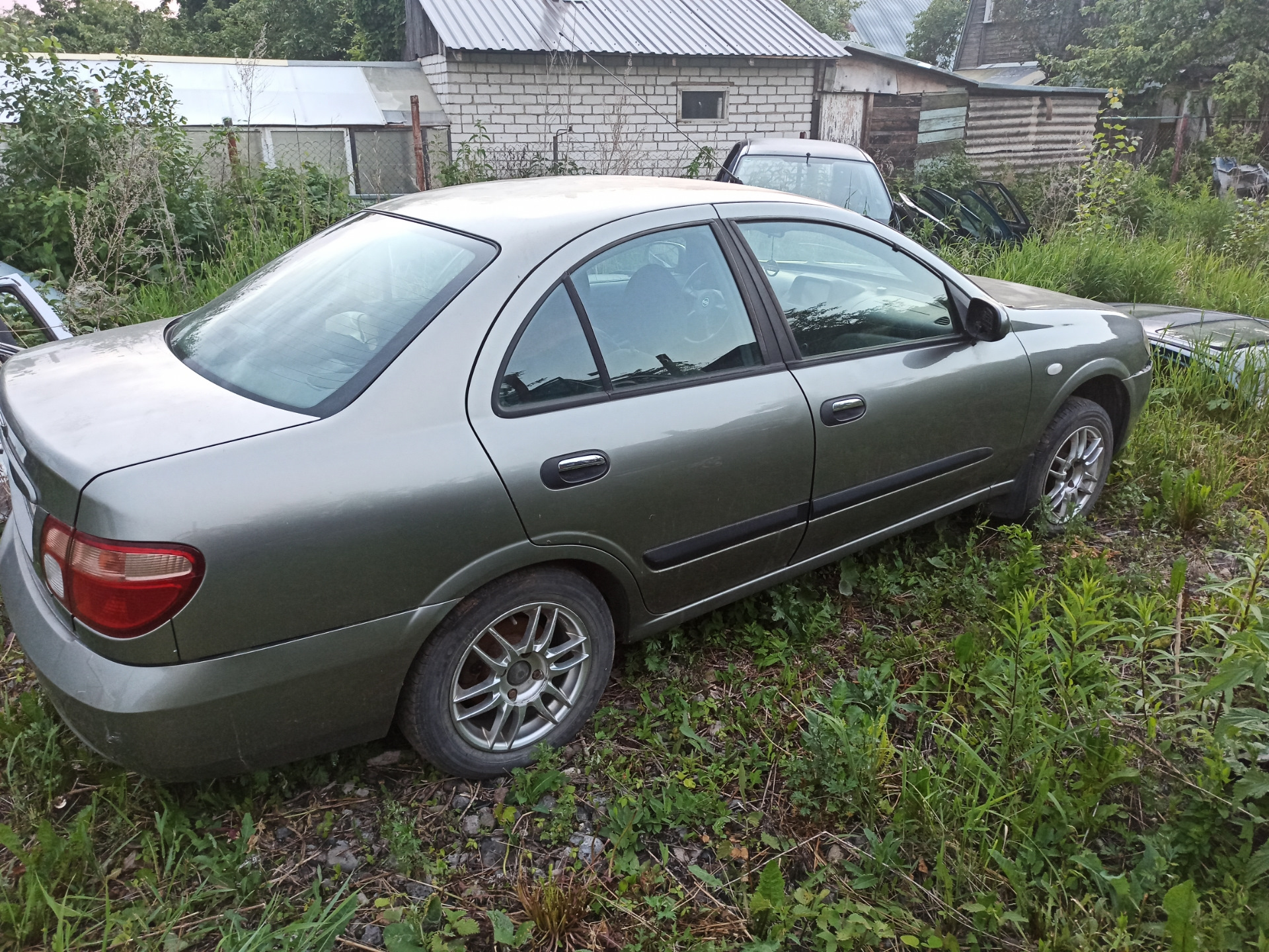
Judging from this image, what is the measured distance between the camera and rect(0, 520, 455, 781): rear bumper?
199 cm

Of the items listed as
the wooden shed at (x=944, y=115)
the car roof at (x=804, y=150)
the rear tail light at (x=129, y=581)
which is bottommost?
the rear tail light at (x=129, y=581)

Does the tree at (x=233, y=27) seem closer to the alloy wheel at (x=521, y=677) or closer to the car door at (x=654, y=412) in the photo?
the car door at (x=654, y=412)

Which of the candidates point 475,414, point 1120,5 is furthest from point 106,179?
point 1120,5

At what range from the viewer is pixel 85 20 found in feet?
87.5

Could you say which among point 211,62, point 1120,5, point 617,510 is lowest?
point 617,510

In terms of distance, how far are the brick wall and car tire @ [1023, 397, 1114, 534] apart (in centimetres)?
1192

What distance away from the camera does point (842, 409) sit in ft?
9.90

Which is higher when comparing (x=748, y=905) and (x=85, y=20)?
(x=85, y=20)

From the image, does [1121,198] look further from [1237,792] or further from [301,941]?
[301,941]

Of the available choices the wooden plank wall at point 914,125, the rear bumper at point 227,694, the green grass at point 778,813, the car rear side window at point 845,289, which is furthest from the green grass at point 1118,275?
the wooden plank wall at point 914,125

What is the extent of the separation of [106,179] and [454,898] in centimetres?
527

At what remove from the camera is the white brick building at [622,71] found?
50.8 ft

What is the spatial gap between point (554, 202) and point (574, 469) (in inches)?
37.4

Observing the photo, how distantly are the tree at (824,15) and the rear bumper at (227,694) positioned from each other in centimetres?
2893
